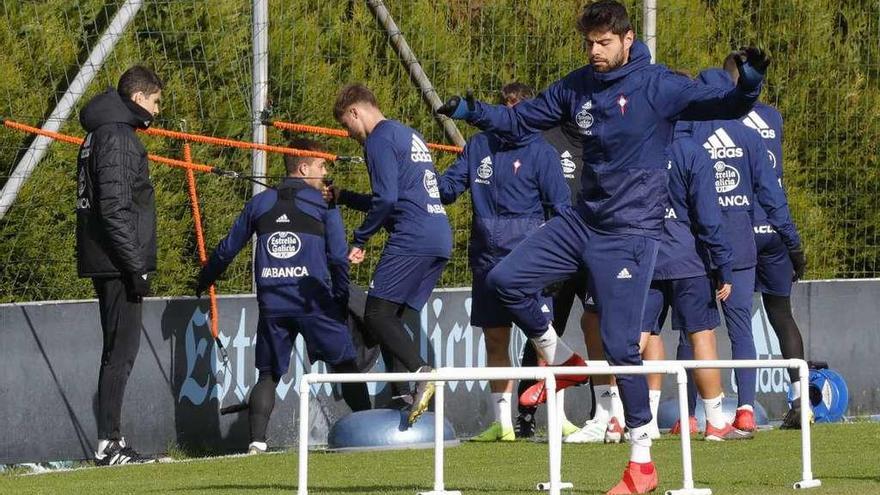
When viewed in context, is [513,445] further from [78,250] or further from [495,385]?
[78,250]

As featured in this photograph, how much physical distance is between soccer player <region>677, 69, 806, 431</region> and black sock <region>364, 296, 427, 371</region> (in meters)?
1.93

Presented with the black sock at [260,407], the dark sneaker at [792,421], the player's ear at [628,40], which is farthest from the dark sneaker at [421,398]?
the dark sneaker at [792,421]

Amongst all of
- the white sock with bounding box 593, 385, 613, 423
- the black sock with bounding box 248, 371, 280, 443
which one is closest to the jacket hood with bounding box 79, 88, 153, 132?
the black sock with bounding box 248, 371, 280, 443

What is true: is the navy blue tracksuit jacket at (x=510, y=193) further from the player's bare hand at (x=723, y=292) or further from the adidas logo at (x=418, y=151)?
the player's bare hand at (x=723, y=292)

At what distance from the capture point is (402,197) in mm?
10188

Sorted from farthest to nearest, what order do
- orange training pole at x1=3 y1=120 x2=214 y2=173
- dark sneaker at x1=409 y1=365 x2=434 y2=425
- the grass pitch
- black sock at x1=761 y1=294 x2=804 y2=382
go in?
black sock at x1=761 y1=294 x2=804 y2=382 → orange training pole at x1=3 y1=120 x2=214 y2=173 → dark sneaker at x1=409 y1=365 x2=434 y2=425 → the grass pitch

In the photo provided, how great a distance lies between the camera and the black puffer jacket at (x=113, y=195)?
386 inches

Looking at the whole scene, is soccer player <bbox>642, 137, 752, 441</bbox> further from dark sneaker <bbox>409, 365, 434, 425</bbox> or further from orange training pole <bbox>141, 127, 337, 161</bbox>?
orange training pole <bbox>141, 127, 337, 161</bbox>

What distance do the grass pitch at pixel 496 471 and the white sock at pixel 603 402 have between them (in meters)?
0.44

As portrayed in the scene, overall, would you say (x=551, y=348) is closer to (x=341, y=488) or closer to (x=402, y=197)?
(x=341, y=488)

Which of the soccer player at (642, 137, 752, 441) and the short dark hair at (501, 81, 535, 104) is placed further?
the short dark hair at (501, 81, 535, 104)

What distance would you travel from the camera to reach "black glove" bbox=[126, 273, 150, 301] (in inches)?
387

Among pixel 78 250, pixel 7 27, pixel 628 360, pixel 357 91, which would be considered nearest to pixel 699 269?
pixel 357 91

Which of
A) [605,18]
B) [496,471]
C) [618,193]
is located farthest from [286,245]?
[605,18]
